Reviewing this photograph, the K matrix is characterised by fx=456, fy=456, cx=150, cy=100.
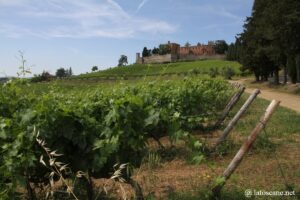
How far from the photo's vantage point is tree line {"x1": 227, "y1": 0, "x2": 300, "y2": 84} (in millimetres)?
29266

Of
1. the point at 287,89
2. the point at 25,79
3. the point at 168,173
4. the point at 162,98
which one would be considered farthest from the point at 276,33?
the point at 25,79

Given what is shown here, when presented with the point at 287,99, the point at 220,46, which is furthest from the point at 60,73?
the point at 220,46

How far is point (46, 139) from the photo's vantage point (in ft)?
15.2

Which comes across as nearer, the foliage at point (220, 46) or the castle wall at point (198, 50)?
the foliage at point (220, 46)

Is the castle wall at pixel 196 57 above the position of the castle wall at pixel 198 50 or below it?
below

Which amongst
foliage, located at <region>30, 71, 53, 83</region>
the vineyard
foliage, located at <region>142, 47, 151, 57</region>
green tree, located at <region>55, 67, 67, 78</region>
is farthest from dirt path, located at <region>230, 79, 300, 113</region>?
foliage, located at <region>142, 47, 151, 57</region>

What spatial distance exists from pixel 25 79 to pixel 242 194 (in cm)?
304

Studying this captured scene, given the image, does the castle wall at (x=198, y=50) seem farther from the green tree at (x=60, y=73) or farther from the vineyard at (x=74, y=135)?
the vineyard at (x=74, y=135)

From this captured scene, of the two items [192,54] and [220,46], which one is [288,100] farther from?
[192,54]

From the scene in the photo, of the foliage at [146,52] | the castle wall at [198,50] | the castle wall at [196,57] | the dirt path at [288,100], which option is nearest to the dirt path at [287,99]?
the dirt path at [288,100]

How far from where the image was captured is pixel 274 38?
103ft

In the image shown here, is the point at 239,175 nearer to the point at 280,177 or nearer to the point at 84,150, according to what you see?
the point at 280,177

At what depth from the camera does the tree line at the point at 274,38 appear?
29266 mm

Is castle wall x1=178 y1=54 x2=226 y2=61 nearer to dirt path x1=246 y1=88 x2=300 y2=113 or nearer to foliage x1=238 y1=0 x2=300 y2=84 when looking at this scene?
foliage x1=238 y1=0 x2=300 y2=84
